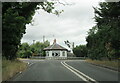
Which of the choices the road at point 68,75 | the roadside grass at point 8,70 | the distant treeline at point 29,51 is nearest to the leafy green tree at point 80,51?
the distant treeline at point 29,51

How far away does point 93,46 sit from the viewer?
4747 cm

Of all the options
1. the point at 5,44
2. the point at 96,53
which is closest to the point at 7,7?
the point at 5,44

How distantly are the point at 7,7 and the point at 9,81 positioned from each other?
436cm

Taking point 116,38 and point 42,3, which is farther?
point 116,38

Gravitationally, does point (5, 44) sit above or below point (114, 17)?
below

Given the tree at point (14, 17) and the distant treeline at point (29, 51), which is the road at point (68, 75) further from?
the distant treeline at point (29, 51)

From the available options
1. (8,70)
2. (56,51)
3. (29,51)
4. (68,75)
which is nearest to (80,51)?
(56,51)

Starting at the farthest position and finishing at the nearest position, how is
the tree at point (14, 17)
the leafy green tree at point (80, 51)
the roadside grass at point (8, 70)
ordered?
1. the leafy green tree at point (80, 51)
2. the roadside grass at point (8, 70)
3. the tree at point (14, 17)

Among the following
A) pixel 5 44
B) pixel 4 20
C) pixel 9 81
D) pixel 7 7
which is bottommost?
pixel 9 81

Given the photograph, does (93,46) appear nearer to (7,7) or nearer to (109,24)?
(109,24)

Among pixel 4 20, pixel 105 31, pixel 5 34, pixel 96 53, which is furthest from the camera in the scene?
pixel 96 53

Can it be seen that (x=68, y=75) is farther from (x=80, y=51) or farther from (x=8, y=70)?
(x=80, y=51)

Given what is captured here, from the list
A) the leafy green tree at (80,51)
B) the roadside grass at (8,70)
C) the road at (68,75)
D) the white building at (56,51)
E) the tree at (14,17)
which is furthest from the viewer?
the leafy green tree at (80,51)

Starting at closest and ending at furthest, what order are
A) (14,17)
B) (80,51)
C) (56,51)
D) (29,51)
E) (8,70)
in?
(14,17)
(8,70)
(56,51)
(80,51)
(29,51)
